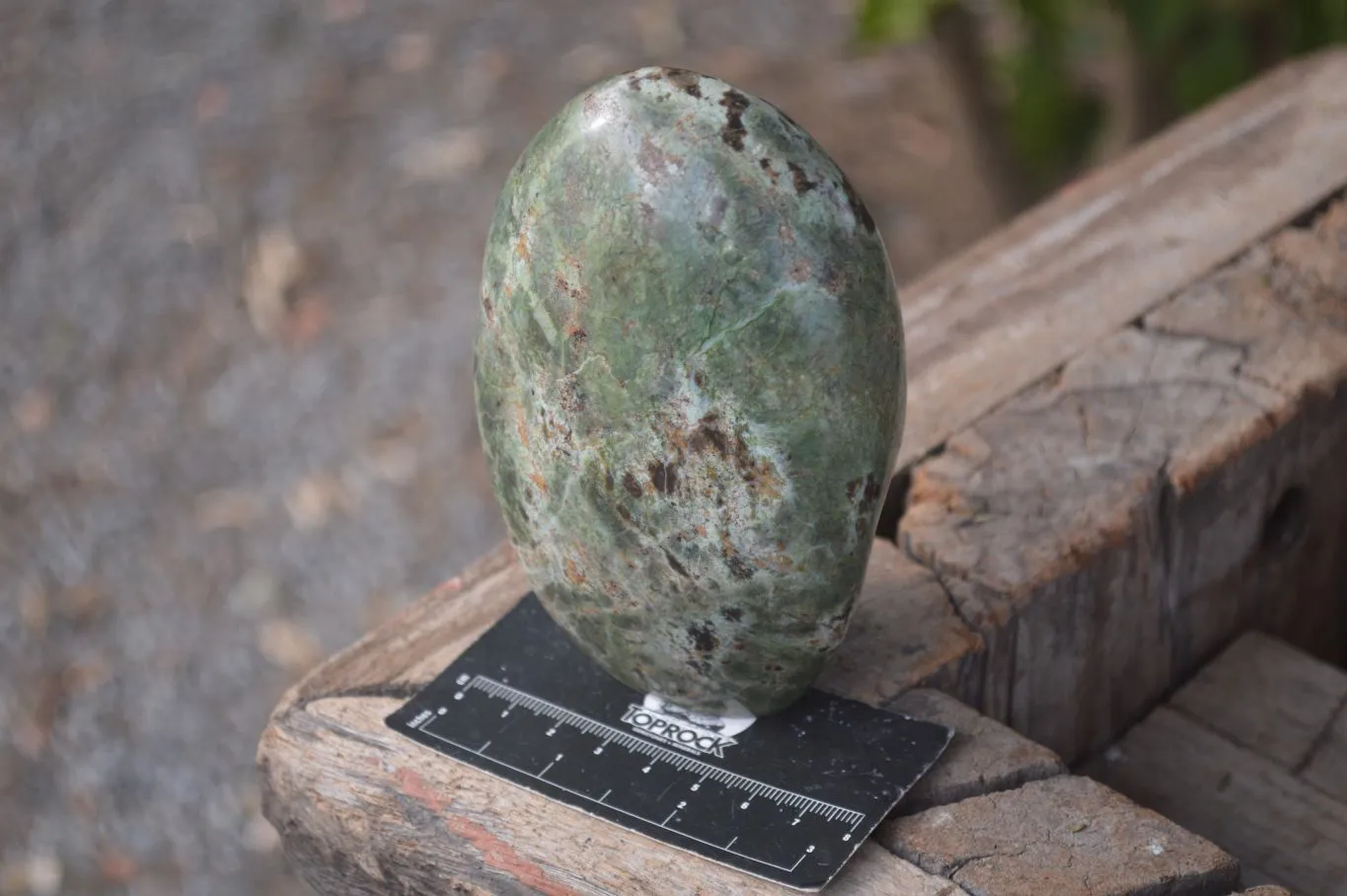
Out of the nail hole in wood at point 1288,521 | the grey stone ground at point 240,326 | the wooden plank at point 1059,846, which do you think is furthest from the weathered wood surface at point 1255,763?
the grey stone ground at point 240,326

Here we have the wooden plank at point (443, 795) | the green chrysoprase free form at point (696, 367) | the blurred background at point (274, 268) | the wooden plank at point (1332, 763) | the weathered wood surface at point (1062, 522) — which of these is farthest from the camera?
the blurred background at point (274, 268)

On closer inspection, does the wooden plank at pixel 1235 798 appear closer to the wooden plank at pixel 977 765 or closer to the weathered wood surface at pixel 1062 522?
the weathered wood surface at pixel 1062 522

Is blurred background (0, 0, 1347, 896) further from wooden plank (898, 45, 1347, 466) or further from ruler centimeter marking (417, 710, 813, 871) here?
ruler centimeter marking (417, 710, 813, 871)

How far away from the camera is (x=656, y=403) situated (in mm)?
1168

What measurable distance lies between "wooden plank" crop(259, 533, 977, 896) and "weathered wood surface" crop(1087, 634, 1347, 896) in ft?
0.90

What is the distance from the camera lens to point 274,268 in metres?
3.21

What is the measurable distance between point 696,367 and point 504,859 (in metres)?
0.44

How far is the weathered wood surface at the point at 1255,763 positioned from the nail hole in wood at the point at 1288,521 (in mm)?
117

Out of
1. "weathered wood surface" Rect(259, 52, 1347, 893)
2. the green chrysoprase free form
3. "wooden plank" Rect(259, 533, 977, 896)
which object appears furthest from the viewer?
"weathered wood surface" Rect(259, 52, 1347, 893)

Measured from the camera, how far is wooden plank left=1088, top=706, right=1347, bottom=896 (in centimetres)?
141

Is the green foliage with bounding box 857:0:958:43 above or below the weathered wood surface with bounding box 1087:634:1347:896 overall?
above

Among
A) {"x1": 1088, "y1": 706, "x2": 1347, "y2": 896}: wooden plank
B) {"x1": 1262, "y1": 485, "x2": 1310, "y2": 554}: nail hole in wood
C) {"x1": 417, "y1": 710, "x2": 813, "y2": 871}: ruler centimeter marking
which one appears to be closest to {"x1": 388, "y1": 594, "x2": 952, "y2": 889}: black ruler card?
{"x1": 417, "y1": 710, "x2": 813, "y2": 871}: ruler centimeter marking

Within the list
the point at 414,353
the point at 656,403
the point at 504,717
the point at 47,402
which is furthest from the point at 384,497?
the point at 656,403

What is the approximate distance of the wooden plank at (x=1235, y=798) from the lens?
1411mm
